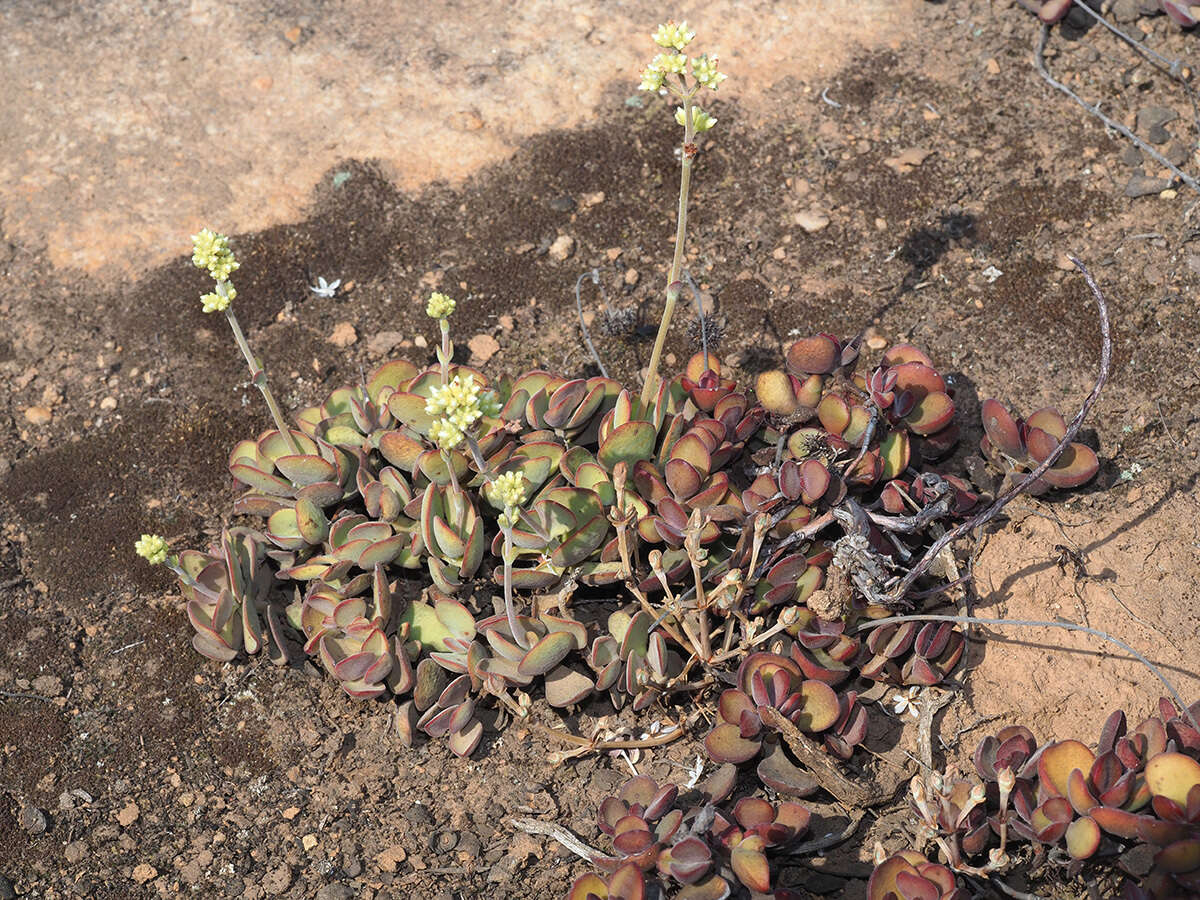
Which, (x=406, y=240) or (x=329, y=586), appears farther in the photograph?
(x=406, y=240)

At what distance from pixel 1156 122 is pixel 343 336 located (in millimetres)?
3885

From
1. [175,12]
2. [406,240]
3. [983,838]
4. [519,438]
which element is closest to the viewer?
[983,838]

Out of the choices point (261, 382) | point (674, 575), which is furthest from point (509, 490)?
point (261, 382)

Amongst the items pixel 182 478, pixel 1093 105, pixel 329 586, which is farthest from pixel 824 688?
pixel 1093 105

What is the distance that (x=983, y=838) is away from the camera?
122 inches

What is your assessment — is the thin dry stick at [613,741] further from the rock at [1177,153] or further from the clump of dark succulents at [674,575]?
the rock at [1177,153]

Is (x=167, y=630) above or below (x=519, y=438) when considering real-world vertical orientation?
below

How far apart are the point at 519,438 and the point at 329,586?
873 millimetres

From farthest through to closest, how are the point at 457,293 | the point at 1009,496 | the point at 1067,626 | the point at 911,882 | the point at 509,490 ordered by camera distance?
the point at 457,293
the point at 1009,496
the point at 1067,626
the point at 509,490
the point at 911,882

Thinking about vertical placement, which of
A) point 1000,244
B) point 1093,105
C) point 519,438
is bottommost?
point 519,438

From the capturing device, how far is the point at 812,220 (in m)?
4.81

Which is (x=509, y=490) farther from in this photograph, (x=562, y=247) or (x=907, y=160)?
(x=907, y=160)

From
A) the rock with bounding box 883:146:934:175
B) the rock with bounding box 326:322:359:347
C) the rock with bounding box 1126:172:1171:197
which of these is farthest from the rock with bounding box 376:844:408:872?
the rock with bounding box 1126:172:1171:197

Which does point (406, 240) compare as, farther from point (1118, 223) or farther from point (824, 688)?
point (1118, 223)
